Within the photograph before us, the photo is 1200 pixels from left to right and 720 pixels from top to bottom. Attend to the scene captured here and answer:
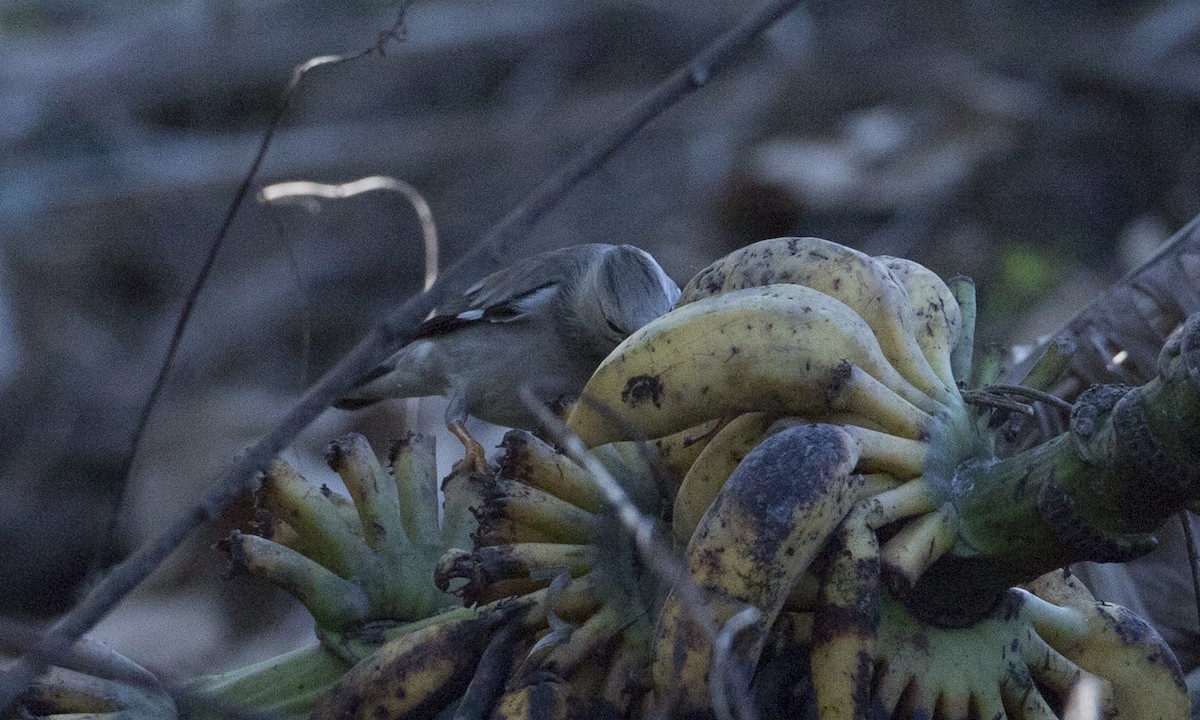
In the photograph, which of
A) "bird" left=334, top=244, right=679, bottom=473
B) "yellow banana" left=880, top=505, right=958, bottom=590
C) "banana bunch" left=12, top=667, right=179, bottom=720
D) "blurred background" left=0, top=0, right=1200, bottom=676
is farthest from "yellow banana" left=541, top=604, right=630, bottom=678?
"blurred background" left=0, top=0, right=1200, bottom=676

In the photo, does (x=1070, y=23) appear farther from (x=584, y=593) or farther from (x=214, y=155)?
(x=584, y=593)

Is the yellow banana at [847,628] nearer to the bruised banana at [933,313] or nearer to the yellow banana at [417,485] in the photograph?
the bruised banana at [933,313]

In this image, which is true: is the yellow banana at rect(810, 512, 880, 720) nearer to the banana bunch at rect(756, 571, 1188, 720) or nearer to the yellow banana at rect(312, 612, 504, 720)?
the banana bunch at rect(756, 571, 1188, 720)

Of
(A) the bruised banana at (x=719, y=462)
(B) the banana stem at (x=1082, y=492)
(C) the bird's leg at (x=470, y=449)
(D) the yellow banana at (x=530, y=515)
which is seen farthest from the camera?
(C) the bird's leg at (x=470, y=449)

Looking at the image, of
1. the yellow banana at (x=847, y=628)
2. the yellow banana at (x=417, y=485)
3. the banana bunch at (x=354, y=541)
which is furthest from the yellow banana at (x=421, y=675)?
the yellow banana at (x=847, y=628)

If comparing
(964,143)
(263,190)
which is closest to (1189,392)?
(263,190)

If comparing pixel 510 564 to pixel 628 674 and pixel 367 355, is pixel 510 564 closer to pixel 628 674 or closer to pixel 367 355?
pixel 628 674
